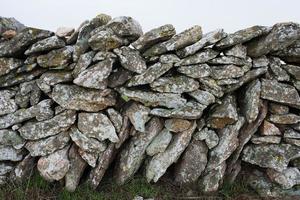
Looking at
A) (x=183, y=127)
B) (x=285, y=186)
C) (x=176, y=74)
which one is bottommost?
(x=285, y=186)

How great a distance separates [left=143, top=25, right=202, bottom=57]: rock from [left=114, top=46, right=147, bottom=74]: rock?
0.24m

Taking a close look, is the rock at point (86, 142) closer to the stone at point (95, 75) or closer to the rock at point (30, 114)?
the rock at point (30, 114)

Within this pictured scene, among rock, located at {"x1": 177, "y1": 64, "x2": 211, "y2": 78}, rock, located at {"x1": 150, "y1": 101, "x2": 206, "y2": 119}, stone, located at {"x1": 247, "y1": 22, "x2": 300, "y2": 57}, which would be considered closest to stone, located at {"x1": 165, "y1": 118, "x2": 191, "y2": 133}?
rock, located at {"x1": 150, "y1": 101, "x2": 206, "y2": 119}

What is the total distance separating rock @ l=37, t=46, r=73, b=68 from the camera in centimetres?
612

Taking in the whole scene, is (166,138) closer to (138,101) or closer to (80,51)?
(138,101)

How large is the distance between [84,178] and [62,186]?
1.64 ft

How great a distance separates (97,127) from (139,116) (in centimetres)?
87

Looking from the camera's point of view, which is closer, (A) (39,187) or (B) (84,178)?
(A) (39,187)

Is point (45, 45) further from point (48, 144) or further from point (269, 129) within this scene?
point (269, 129)

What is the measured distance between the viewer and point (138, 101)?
633 cm

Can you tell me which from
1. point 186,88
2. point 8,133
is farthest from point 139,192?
point 8,133

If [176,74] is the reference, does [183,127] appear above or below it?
below

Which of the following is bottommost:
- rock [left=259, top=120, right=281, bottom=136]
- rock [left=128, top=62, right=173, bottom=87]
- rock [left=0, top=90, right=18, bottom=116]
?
rock [left=259, top=120, right=281, bottom=136]

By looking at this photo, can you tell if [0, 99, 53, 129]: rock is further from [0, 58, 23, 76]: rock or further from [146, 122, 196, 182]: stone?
[146, 122, 196, 182]: stone
